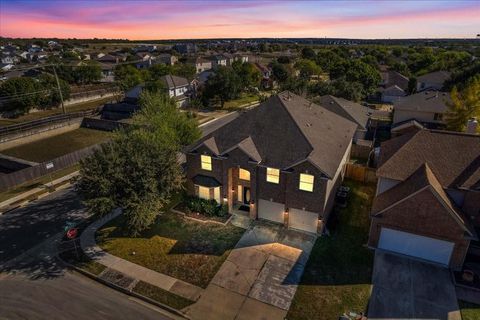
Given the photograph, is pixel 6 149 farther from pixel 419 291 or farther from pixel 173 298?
pixel 419 291

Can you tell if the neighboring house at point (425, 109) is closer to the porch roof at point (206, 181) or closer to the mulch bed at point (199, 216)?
the porch roof at point (206, 181)

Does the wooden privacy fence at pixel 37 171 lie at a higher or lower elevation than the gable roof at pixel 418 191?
lower

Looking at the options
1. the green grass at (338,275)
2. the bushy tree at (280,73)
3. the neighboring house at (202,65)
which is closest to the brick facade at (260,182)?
the green grass at (338,275)

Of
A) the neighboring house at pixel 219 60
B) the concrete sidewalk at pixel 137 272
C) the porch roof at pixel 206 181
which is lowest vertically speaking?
the concrete sidewalk at pixel 137 272

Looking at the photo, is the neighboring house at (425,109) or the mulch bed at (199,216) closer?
the mulch bed at (199,216)

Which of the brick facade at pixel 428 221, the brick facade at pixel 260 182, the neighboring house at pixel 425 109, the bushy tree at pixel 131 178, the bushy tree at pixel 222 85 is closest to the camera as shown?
the brick facade at pixel 428 221

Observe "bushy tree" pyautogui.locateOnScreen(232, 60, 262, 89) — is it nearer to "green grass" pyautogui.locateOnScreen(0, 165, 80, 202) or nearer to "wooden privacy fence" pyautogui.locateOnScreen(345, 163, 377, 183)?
"wooden privacy fence" pyautogui.locateOnScreen(345, 163, 377, 183)

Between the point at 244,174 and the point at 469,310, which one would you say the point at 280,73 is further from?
the point at 469,310
